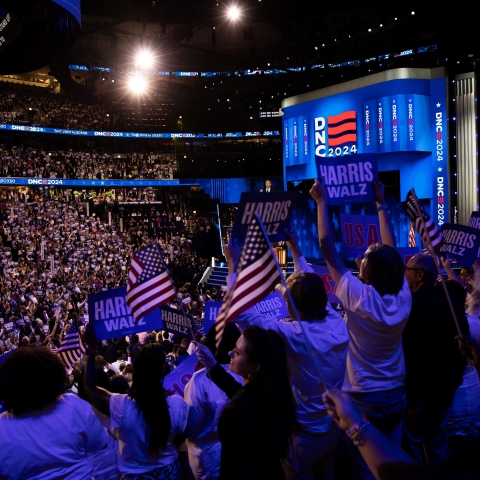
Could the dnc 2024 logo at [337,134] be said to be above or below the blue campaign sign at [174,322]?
above

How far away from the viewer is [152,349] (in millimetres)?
3359

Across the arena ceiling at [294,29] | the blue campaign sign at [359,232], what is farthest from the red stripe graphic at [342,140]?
the blue campaign sign at [359,232]

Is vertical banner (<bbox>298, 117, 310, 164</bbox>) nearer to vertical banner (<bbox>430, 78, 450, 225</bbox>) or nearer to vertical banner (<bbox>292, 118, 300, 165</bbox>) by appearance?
vertical banner (<bbox>292, 118, 300, 165</bbox>)

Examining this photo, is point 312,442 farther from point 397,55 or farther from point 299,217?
point 299,217

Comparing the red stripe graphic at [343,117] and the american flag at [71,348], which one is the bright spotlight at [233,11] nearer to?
the red stripe graphic at [343,117]

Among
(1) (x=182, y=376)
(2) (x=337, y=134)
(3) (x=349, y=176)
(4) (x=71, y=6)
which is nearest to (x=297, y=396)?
(1) (x=182, y=376)

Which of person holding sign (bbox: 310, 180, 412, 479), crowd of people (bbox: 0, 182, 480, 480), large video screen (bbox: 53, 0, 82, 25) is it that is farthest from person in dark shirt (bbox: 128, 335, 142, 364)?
large video screen (bbox: 53, 0, 82, 25)

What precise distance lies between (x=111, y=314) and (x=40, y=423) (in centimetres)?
346

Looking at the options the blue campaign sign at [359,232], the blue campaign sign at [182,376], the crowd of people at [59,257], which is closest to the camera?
the blue campaign sign at [182,376]

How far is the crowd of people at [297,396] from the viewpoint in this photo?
2.62 metres

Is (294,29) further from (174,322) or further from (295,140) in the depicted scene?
(174,322)

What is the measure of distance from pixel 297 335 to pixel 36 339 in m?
10.2

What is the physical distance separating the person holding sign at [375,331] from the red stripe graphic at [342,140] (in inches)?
858

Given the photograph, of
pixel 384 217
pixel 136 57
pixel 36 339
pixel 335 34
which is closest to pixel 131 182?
pixel 136 57
